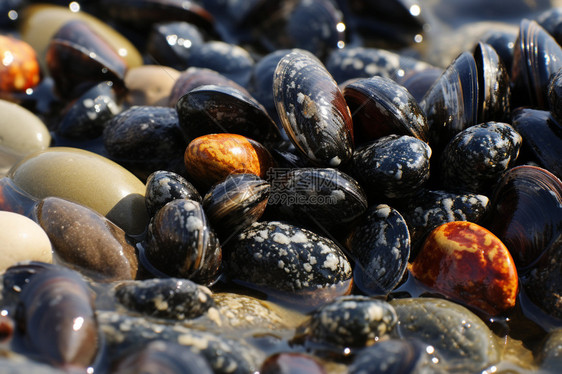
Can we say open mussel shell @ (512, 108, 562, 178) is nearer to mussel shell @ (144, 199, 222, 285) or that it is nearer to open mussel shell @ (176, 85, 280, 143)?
open mussel shell @ (176, 85, 280, 143)

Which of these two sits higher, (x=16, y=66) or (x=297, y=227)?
(x=16, y=66)

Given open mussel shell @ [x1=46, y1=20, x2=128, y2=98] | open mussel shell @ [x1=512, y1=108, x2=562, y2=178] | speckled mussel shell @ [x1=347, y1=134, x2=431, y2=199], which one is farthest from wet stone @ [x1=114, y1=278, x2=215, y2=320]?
open mussel shell @ [x1=46, y1=20, x2=128, y2=98]

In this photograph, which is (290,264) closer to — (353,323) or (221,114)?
(353,323)

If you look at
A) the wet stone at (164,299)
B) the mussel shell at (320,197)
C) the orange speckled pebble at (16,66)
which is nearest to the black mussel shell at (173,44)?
the orange speckled pebble at (16,66)

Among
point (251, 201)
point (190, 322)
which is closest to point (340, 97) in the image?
point (251, 201)

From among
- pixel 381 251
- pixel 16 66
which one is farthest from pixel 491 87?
pixel 16 66

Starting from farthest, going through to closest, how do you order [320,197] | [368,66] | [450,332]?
[368,66] < [320,197] < [450,332]

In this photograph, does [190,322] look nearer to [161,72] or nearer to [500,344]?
[500,344]
